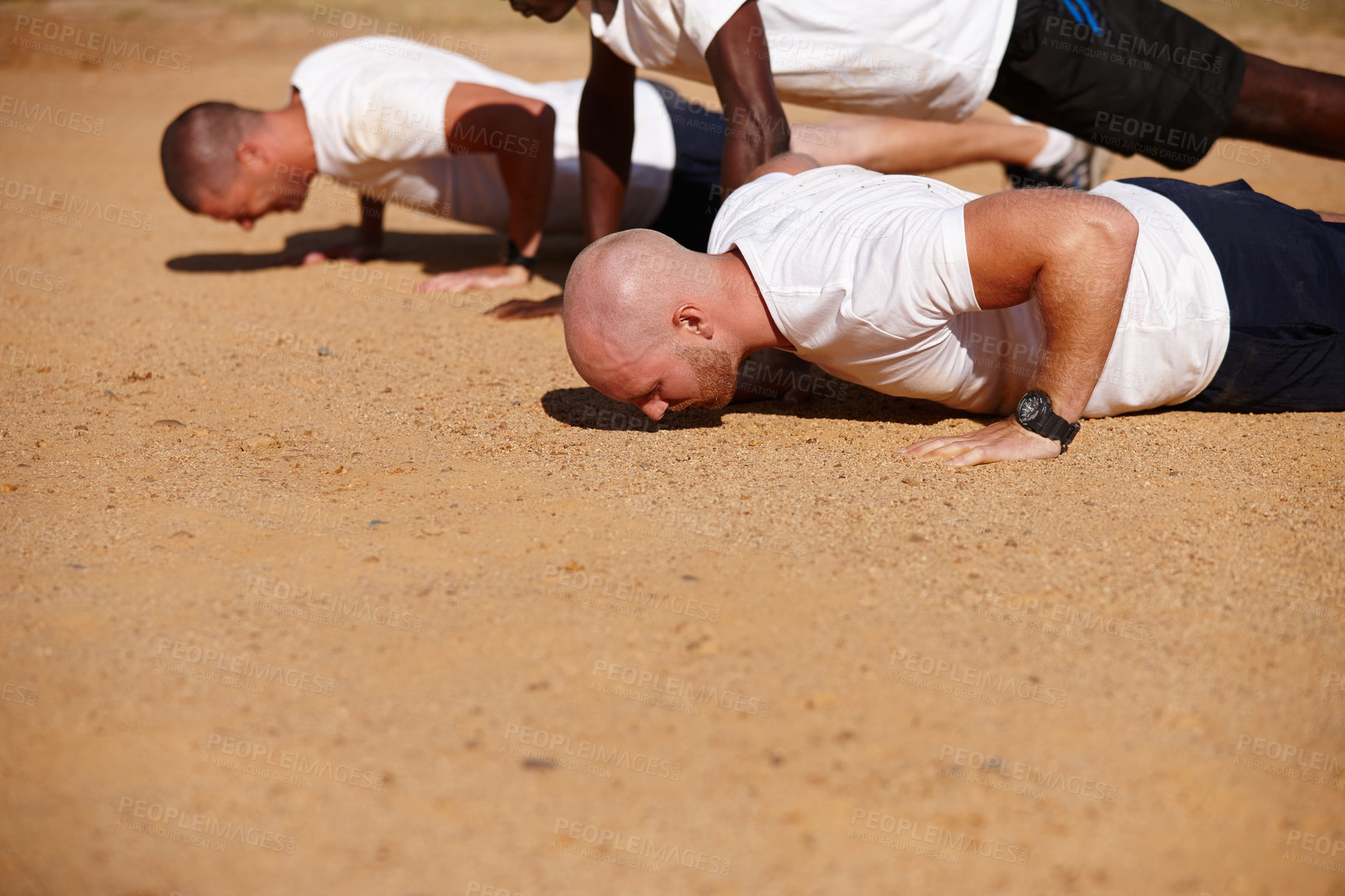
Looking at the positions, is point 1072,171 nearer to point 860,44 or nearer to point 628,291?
point 860,44

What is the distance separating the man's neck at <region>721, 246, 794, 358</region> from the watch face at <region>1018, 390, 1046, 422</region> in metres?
0.56

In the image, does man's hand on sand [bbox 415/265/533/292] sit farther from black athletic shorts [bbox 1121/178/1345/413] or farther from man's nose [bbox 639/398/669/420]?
black athletic shorts [bbox 1121/178/1345/413]

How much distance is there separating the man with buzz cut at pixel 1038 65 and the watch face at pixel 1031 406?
958mm

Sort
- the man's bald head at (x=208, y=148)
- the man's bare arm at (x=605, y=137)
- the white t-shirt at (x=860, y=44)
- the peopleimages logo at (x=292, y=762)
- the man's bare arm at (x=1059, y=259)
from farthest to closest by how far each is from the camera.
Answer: the man's bald head at (x=208, y=148)
the man's bare arm at (x=605, y=137)
the white t-shirt at (x=860, y=44)
the man's bare arm at (x=1059, y=259)
the peopleimages logo at (x=292, y=762)

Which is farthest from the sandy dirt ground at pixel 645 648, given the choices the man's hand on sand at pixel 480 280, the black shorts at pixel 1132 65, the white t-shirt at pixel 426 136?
the white t-shirt at pixel 426 136

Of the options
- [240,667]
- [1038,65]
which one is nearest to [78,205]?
[240,667]

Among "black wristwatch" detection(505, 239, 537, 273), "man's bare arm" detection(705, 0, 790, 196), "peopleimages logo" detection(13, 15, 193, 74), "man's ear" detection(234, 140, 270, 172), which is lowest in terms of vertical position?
"black wristwatch" detection(505, 239, 537, 273)

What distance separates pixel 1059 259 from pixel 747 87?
3.22 ft

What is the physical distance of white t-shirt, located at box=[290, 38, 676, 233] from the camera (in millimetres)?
4008

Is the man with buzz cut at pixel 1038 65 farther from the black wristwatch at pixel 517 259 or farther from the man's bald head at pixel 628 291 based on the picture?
the black wristwatch at pixel 517 259

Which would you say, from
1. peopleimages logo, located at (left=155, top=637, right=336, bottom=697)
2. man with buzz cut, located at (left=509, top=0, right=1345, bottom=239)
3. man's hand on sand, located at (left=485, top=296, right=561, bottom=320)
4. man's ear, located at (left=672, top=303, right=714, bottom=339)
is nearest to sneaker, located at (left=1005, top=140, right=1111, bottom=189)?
man with buzz cut, located at (left=509, top=0, right=1345, bottom=239)

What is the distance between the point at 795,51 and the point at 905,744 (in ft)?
6.82

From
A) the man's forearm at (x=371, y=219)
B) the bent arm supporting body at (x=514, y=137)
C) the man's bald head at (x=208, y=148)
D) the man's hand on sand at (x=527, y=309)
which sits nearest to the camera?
the man's hand on sand at (x=527, y=309)

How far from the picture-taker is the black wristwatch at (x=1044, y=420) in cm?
238
